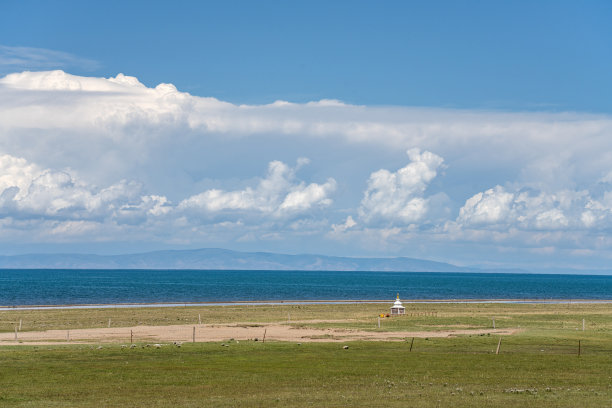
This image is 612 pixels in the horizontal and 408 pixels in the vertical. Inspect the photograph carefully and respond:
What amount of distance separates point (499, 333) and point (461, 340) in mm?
10315

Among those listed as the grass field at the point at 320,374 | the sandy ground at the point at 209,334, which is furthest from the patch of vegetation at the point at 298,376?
the sandy ground at the point at 209,334

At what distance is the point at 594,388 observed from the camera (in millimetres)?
32188

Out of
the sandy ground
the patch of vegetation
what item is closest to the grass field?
the patch of vegetation

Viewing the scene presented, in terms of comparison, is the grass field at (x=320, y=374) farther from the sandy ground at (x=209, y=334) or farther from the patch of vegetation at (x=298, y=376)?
the sandy ground at (x=209, y=334)

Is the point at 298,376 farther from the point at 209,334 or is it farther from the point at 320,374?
the point at 209,334

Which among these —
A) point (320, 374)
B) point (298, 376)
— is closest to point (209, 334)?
point (320, 374)

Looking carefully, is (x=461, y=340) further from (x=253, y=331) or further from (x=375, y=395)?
(x=375, y=395)

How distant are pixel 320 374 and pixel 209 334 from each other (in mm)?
30772

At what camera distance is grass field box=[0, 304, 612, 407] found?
2969 cm

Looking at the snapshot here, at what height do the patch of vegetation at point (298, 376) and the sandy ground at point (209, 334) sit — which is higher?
the patch of vegetation at point (298, 376)

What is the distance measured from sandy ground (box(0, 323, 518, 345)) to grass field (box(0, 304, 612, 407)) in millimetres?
5681

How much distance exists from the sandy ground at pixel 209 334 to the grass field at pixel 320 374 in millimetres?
5681

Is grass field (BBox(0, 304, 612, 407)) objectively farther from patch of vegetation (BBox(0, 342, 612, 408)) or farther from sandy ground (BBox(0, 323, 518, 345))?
sandy ground (BBox(0, 323, 518, 345))

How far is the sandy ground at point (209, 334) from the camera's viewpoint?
198ft
